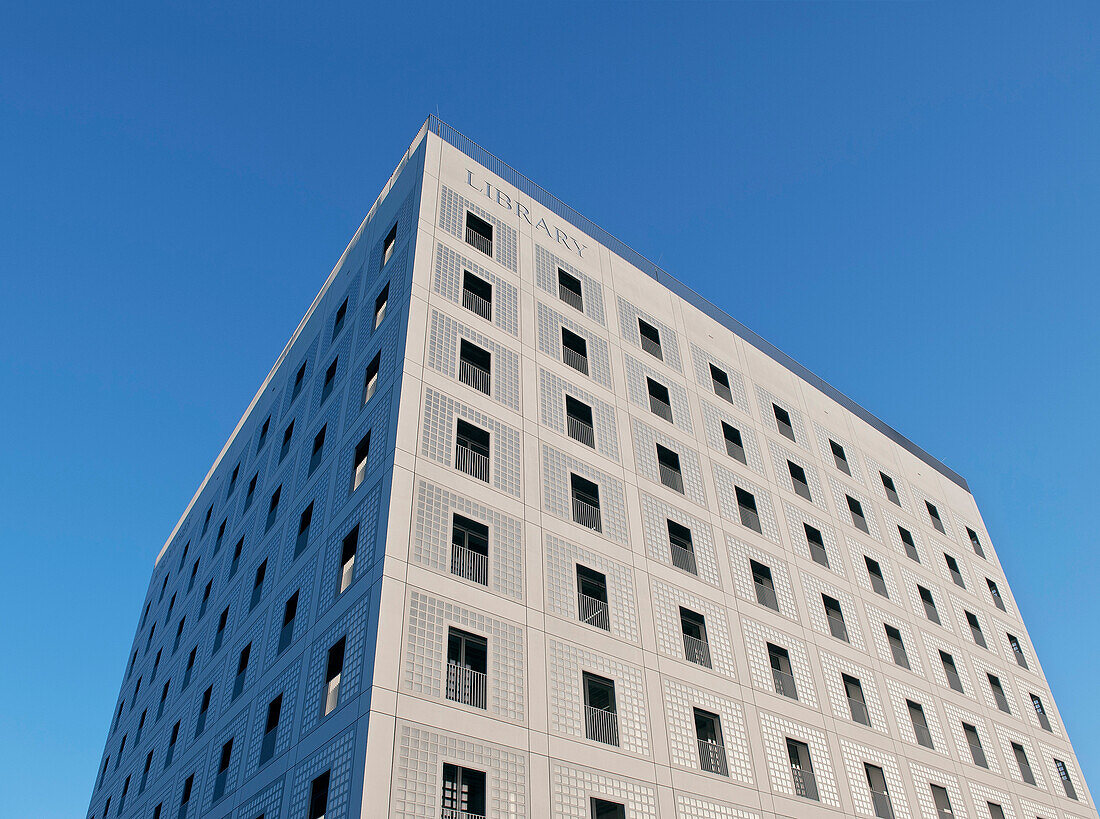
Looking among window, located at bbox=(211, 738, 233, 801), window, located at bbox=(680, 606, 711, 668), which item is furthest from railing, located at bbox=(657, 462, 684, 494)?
window, located at bbox=(211, 738, 233, 801)

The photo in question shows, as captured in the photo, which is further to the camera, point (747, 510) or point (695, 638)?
point (747, 510)

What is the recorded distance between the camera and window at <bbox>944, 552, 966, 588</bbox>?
47062 mm

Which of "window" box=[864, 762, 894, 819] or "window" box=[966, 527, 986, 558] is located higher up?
"window" box=[966, 527, 986, 558]

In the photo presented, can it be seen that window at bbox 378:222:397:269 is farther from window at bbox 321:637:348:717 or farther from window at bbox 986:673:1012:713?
window at bbox 986:673:1012:713

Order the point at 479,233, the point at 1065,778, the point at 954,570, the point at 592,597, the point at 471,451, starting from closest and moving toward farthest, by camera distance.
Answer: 1. the point at 592,597
2. the point at 471,451
3. the point at 479,233
4. the point at 1065,778
5. the point at 954,570

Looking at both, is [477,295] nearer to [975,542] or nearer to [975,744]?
[975,744]

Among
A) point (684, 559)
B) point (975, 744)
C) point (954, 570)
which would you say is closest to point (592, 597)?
point (684, 559)

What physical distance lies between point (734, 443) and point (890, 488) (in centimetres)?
1476

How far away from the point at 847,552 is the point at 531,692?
2179 cm

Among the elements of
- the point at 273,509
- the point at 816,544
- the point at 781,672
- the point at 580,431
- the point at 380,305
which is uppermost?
the point at 380,305

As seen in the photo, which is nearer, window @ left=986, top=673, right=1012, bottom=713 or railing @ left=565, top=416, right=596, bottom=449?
railing @ left=565, top=416, right=596, bottom=449

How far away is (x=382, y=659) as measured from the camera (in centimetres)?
2089

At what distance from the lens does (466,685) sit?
71.9 feet

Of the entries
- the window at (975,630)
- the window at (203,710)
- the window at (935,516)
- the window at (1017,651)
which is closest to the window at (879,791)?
the window at (975,630)
